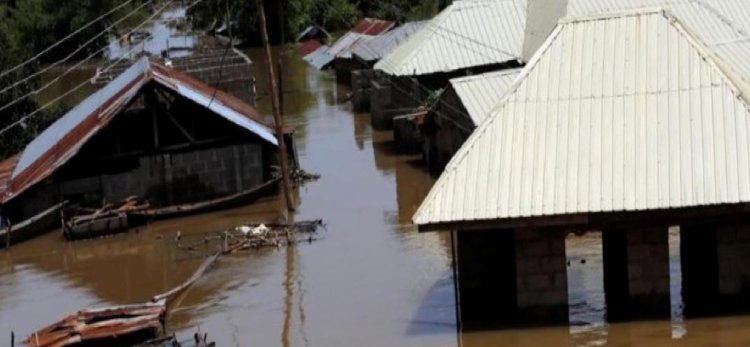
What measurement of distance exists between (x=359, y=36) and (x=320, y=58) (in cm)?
440

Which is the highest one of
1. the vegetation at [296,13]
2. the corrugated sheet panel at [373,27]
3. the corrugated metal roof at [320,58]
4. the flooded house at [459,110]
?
the vegetation at [296,13]

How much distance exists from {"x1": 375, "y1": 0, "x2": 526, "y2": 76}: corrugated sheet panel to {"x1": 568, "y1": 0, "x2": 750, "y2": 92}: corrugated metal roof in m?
2.28

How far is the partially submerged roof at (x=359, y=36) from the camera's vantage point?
4791cm

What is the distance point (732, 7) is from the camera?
32625mm

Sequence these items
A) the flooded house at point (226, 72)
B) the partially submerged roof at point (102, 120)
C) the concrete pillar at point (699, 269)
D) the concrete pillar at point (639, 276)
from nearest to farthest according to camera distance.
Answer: the concrete pillar at point (639, 276)
the concrete pillar at point (699, 269)
the partially submerged roof at point (102, 120)
the flooded house at point (226, 72)

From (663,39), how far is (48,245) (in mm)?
12906

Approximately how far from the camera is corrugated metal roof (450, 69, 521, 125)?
92.0 feet

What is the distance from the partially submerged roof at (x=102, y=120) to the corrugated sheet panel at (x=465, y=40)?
4.70m

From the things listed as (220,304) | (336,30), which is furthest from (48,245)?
(336,30)

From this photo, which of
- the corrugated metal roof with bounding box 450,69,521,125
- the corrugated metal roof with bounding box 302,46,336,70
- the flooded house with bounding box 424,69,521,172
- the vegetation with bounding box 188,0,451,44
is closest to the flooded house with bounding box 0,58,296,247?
the flooded house with bounding box 424,69,521,172

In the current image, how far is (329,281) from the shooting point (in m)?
23.0

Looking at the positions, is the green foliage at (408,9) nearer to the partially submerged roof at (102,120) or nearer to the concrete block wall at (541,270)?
the partially submerged roof at (102,120)

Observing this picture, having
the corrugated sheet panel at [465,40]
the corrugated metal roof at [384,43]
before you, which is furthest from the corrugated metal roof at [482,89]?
the corrugated metal roof at [384,43]

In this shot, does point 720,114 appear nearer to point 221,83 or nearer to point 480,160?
point 480,160
